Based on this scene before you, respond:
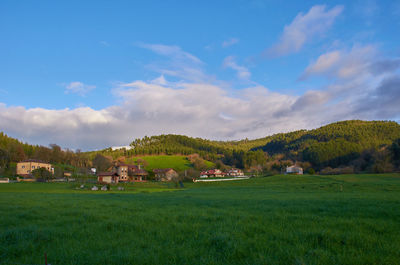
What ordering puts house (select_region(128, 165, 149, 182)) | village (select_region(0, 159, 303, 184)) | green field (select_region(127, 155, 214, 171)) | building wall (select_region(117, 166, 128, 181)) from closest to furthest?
village (select_region(0, 159, 303, 184)), house (select_region(128, 165, 149, 182)), building wall (select_region(117, 166, 128, 181)), green field (select_region(127, 155, 214, 171))

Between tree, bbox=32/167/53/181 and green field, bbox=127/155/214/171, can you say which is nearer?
tree, bbox=32/167/53/181

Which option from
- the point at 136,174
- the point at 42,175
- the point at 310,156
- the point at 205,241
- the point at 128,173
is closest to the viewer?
the point at 205,241

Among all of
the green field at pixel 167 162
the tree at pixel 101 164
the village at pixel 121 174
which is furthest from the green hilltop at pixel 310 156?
the village at pixel 121 174

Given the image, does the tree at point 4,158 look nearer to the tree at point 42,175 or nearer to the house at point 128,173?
the tree at point 42,175

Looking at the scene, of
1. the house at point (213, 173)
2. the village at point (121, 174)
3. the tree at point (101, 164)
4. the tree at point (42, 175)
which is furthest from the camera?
the house at point (213, 173)

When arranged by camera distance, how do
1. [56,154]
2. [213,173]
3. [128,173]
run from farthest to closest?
1. [213,173]
2. [56,154]
3. [128,173]

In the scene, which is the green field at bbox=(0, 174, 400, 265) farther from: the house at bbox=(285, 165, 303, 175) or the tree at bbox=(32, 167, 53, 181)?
the house at bbox=(285, 165, 303, 175)

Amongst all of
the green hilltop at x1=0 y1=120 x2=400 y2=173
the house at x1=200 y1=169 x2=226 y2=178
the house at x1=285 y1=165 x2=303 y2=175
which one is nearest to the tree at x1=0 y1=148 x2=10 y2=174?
the green hilltop at x1=0 y1=120 x2=400 y2=173

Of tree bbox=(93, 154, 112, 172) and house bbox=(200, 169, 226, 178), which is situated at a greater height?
tree bbox=(93, 154, 112, 172)

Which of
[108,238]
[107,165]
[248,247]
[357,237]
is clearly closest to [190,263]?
[248,247]

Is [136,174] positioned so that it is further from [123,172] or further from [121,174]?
[121,174]

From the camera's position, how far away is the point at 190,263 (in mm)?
6230

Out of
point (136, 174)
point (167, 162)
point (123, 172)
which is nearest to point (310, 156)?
point (167, 162)

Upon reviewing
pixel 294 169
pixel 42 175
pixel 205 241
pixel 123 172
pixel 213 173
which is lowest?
pixel 213 173
